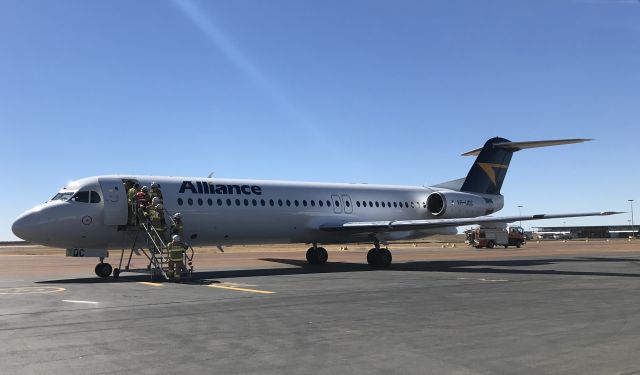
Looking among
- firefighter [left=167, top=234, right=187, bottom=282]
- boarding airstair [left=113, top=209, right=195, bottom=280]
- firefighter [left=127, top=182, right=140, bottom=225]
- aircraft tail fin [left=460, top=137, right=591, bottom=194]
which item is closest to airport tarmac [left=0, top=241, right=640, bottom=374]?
firefighter [left=167, top=234, right=187, bottom=282]

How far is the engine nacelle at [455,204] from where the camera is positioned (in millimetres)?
30486

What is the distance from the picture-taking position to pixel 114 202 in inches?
774

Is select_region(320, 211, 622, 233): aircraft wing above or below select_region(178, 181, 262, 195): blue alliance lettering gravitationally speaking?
below

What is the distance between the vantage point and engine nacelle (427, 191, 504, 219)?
30.5 metres

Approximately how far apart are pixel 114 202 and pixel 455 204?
18.1 meters

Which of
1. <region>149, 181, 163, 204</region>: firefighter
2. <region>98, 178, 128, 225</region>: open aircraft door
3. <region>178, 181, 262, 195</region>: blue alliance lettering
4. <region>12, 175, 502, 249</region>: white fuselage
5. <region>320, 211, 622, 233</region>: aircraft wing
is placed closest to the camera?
<region>12, 175, 502, 249</region>: white fuselage

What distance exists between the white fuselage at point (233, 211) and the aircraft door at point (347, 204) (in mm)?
50

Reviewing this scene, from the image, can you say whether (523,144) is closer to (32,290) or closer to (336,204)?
(336,204)

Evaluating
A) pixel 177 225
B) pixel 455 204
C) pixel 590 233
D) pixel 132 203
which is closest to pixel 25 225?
pixel 132 203

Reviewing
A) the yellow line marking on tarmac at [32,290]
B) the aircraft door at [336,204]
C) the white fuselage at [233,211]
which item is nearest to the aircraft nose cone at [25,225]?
the white fuselage at [233,211]

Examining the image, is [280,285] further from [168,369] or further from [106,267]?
[168,369]

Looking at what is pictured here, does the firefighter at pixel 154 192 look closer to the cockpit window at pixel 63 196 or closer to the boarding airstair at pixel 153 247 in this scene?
the boarding airstair at pixel 153 247

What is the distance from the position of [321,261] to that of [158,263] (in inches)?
436

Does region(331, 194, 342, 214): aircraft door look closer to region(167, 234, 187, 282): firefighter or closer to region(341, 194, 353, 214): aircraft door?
region(341, 194, 353, 214): aircraft door
